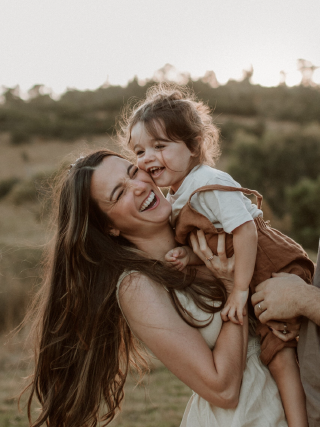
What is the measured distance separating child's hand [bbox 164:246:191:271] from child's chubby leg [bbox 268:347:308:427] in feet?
2.25

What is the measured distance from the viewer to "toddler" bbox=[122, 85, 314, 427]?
77.3 inches

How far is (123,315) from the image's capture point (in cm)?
208

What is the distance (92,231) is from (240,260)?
89cm

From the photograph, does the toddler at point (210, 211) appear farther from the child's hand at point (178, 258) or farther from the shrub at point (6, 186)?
the shrub at point (6, 186)

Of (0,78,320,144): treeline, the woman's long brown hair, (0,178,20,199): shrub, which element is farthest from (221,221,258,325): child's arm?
(0,78,320,144): treeline

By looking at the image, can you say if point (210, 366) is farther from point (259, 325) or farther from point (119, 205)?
point (119, 205)

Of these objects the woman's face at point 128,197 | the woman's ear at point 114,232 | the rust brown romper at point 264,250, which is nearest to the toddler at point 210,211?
the rust brown romper at point 264,250

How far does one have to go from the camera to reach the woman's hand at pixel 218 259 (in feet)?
6.89

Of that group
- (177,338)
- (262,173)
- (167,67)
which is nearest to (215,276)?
(177,338)

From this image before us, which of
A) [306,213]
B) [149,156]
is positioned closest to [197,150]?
[149,156]

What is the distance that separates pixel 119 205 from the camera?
2.21m

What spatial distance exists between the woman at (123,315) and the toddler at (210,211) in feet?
0.30

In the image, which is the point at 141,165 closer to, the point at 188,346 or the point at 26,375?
the point at 188,346

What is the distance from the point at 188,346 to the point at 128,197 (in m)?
0.86
